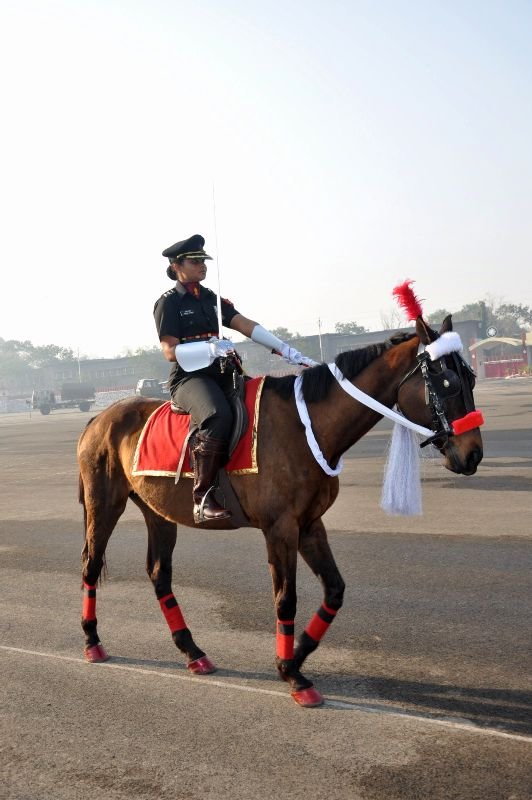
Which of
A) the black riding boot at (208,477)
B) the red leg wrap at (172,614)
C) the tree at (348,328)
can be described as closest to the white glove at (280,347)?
the black riding boot at (208,477)

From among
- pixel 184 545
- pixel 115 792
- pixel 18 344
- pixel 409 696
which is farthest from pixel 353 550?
pixel 18 344

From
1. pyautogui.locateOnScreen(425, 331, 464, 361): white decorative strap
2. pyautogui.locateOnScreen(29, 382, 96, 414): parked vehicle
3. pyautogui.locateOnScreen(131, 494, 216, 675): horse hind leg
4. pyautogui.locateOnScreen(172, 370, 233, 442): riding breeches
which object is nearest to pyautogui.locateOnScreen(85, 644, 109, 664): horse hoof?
pyautogui.locateOnScreen(131, 494, 216, 675): horse hind leg

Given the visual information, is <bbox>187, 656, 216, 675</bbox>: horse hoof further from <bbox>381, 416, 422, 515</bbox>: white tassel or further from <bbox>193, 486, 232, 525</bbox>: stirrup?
<bbox>381, 416, 422, 515</bbox>: white tassel

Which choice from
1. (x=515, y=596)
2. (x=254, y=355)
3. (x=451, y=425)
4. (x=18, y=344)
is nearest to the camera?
(x=451, y=425)

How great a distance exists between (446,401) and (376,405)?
0.47 m

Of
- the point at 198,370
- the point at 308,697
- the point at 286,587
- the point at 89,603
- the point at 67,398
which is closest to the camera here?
the point at 308,697

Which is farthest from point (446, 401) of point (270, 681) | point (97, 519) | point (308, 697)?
point (97, 519)

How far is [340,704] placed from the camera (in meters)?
4.92

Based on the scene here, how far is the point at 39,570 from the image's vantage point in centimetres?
928

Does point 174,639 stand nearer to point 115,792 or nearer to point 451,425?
point 115,792

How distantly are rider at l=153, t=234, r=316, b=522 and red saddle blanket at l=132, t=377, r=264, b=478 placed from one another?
0.45ft

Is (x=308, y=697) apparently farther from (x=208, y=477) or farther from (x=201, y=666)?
(x=208, y=477)

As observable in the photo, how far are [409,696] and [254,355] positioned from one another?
101396 millimetres

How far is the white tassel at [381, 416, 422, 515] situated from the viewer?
523 centimetres
